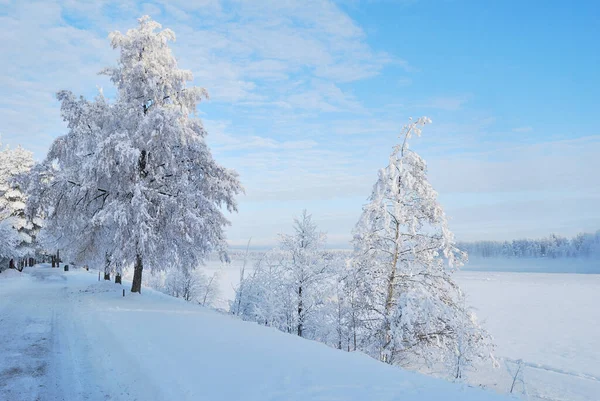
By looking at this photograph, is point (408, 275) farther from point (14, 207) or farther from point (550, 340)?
point (14, 207)

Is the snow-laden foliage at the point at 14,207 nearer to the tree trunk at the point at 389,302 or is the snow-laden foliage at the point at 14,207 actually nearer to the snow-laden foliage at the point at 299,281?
the snow-laden foliage at the point at 299,281

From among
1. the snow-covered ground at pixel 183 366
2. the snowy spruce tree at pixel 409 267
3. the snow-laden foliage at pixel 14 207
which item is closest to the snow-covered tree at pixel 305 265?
the snowy spruce tree at pixel 409 267

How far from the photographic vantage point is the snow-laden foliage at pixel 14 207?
3157cm

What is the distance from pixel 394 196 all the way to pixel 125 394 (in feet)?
33.8

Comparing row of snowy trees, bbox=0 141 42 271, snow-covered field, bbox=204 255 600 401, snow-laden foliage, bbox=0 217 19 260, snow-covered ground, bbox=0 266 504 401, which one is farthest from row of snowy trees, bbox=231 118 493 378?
snow-laden foliage, bbox=0 217 19 260

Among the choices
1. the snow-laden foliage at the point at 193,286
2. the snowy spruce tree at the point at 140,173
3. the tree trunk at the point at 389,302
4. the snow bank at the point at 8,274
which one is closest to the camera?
the tree trunk at the point at 389,302

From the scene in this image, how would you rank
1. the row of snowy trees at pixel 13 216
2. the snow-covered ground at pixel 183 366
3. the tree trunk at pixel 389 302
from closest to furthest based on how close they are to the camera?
the snow-covered ground at pixel 183 366, the tree trunk at pixel 389 302, the row of snowy trees at pixel 13 216

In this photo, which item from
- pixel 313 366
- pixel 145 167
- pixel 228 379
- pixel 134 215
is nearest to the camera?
pixel 228 379

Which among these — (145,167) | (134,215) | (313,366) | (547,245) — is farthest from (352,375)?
(547,245)

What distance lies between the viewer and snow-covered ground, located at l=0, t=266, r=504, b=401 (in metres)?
6.30

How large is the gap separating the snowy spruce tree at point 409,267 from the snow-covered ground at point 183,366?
181 inches

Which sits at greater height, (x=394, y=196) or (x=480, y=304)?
(x=394, y=196)

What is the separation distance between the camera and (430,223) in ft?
44.4

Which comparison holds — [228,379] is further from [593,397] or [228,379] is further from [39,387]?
[593,397]
